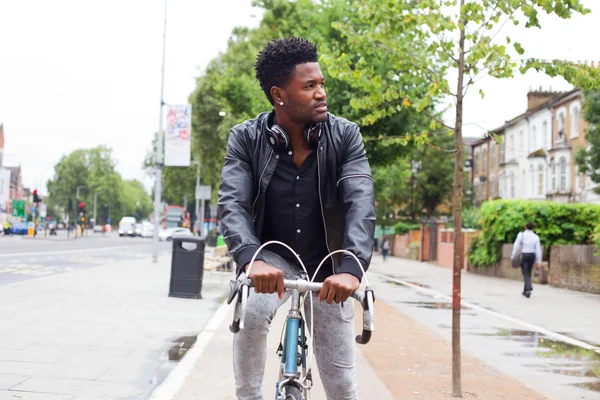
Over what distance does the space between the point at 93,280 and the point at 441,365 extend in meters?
11.2

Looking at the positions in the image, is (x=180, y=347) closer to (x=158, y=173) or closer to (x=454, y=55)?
(x=454, y=55)

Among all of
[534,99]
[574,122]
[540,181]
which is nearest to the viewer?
[574,122]

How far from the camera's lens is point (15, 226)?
250 feet

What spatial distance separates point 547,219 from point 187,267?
44.0 ft

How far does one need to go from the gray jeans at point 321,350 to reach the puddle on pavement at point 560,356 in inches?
161

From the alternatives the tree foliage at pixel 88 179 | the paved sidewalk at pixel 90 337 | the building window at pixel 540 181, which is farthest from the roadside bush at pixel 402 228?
the tree foliage at pixel 88 179

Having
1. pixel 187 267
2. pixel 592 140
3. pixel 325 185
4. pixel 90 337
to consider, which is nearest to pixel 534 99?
pixel 592 140

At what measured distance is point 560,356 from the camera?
27.9ft

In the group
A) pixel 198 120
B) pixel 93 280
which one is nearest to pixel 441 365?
pixel 93 280

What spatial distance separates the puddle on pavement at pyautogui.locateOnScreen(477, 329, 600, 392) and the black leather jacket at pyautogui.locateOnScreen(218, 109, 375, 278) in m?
4.28

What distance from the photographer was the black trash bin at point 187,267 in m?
13.9

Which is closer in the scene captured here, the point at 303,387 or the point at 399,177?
the point at 303,387

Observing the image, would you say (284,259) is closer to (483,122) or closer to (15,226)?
(483,122)

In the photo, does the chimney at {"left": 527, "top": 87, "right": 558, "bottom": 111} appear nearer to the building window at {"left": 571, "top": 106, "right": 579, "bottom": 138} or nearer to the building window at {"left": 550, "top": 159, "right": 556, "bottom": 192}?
the building window at {"left": 550, "top": 159, "right": 556, "bottom": 192}
